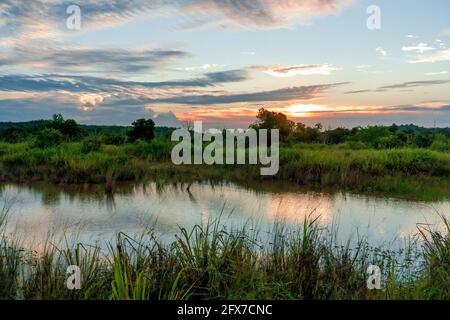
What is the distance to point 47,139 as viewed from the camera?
17.5 meters

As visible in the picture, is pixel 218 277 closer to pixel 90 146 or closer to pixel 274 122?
pixel 90 146

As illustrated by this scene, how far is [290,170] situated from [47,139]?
1052 centimetres

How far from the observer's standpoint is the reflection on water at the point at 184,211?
6988 mm

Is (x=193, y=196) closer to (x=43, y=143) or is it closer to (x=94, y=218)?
(x=94, y=218)

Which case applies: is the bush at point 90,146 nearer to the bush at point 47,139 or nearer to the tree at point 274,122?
the bush at point 47,139

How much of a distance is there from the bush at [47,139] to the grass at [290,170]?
97 centimetres

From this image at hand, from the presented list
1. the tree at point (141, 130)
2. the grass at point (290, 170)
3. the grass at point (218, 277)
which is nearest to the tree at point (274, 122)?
the tree at point (141, 130)

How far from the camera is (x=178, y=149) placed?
1794 cm

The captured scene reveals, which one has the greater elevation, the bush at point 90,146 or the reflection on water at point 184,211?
the bush at point 90,146

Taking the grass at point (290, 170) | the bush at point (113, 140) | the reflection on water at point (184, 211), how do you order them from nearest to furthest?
1. the reflection on water at point (184, 211)
2. the grass at point (290, 170)
3. the bush at point (113, 140)

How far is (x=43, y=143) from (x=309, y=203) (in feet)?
40.4

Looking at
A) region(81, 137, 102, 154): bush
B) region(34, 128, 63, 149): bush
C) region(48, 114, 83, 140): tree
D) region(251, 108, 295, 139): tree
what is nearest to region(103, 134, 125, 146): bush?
region(48, 114, 83, 140): tree

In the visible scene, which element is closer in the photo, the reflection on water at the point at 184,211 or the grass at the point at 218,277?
the grass at the point at 218,277
